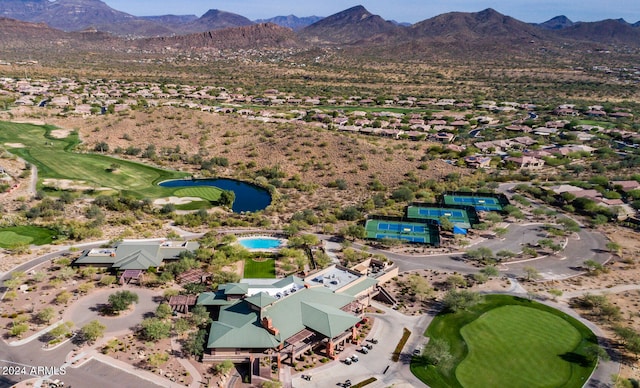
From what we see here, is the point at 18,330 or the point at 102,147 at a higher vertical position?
the point at 102,147

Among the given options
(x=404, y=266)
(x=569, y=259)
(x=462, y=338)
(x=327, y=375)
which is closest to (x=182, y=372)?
(x=327, y=375)

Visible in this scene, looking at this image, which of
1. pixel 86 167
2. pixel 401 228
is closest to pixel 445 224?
pixel 401 228

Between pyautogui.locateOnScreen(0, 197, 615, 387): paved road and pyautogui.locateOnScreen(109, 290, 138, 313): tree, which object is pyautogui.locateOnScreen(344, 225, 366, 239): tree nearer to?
pyautogui.locateOnScreen(0, 197, 615, 387): paved road

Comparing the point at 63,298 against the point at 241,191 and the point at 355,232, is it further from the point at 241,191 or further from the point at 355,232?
the point at 241,191

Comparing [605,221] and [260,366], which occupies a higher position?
[605,221]

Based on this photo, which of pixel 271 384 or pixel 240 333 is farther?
pixel 240 333

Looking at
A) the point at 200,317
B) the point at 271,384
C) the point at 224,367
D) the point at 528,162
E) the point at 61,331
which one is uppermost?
the point at 528,162

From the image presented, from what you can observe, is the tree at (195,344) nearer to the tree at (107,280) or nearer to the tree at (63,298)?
the tree at (107,280)

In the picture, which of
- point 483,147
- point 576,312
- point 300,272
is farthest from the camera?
point 483,147

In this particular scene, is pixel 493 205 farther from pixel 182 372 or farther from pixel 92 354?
pixel 92 354
